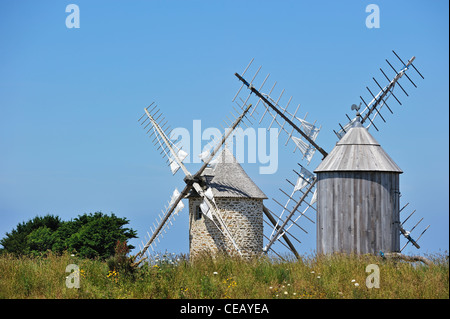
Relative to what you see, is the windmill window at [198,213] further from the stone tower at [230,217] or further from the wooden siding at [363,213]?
the wooden siding at [363,213]

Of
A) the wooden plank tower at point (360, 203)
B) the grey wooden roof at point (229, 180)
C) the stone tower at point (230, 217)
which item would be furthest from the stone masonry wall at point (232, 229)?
the wooden plank tower at point (360, 203)

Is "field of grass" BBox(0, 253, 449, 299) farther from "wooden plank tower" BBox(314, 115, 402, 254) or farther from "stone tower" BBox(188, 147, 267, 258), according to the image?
"stone tower" BBox(188, 147, 267, 258)

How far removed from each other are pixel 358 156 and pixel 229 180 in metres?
8.70

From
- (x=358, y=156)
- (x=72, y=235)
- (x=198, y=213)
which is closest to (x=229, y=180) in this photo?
(x=198, y=213)

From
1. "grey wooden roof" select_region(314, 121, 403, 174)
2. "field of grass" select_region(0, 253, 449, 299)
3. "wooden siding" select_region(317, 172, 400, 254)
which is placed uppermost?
"grey wooden roof" select_region(314, 121, 403, 174)

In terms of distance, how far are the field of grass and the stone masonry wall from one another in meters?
7.94

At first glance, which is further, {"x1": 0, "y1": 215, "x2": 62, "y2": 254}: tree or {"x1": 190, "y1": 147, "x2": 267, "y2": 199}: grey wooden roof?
{"x1": 0, "y1": 215, "x2": 62, "y2": 254}: tree

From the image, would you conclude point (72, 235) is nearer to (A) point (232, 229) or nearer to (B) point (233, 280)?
(A) point (232, 229)

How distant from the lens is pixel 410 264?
14289 mm

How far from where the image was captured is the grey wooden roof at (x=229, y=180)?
23828 millimetres

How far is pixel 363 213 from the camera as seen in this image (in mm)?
16000

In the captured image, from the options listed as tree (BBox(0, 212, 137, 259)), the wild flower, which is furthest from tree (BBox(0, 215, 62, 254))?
the wild flower

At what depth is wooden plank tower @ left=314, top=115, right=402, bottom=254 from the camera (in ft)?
52.4
